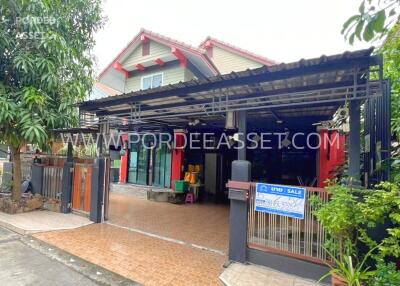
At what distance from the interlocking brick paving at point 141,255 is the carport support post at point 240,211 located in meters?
0.37

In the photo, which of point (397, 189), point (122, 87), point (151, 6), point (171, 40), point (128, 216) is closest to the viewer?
point (397, 189)

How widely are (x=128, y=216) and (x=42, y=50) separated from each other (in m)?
5.01

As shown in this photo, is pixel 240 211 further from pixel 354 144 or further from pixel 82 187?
pixel 82 187

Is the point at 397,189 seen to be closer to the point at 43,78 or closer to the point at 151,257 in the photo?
the point at 151,257

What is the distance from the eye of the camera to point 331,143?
851 centimetres

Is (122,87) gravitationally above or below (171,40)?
below

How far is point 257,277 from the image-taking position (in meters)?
4.00

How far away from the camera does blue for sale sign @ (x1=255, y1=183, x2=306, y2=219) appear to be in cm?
414

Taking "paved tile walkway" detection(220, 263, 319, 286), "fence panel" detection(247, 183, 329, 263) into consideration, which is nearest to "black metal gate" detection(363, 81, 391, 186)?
"fence panel" detection(247, 183, 329, 263)

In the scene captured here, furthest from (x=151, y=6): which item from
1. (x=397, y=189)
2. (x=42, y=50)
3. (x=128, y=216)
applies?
(x=397, y=189)

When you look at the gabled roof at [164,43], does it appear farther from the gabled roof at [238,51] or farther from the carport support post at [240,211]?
the carport support post at [240,211]

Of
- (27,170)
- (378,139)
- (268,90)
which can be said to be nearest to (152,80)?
(27,170)

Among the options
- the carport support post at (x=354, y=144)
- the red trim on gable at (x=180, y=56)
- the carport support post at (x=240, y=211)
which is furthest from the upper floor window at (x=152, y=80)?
the carport support post at (x=354, y=144)

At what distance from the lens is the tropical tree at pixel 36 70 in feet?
21.5
